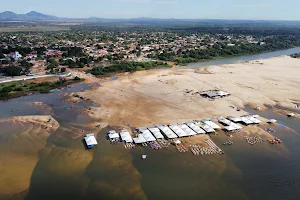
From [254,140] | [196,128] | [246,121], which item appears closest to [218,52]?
[246,121]

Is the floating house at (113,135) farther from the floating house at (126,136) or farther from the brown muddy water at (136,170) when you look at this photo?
the brown muddy water at (136,170)

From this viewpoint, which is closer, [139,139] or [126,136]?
[139,139]

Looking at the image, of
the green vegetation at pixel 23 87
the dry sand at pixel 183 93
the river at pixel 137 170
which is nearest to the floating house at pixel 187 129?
the river at pixel 137 170

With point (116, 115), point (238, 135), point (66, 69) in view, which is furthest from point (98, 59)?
point (238, 135)

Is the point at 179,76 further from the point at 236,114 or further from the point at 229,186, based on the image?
the point at 229,186

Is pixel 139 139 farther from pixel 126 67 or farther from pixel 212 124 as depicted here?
pixel 126 67

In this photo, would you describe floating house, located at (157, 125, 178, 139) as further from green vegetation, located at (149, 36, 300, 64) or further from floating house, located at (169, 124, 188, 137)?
green vegetation, located at (149, 36, 300, 64)
